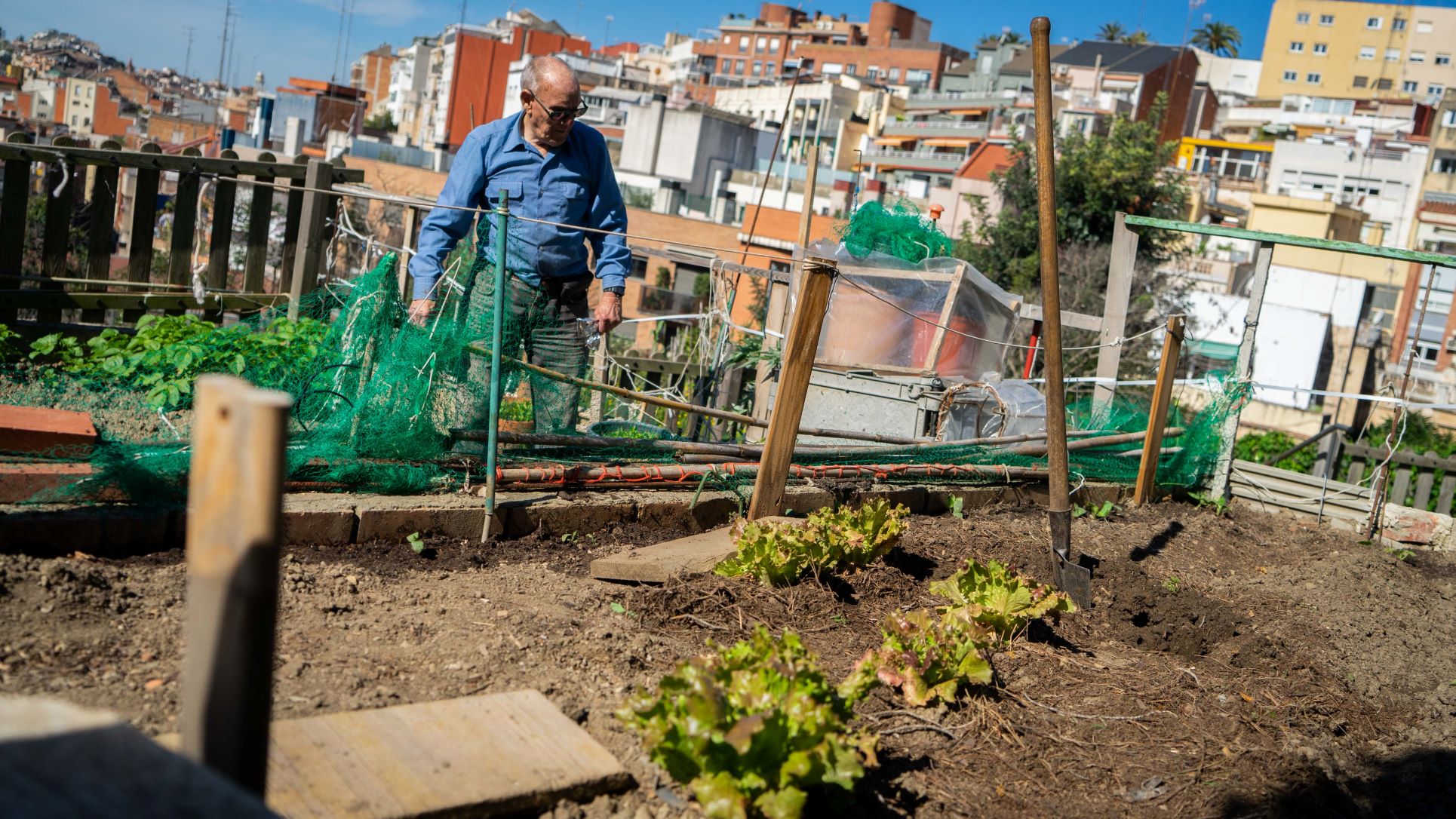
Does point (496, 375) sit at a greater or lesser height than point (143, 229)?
lesser

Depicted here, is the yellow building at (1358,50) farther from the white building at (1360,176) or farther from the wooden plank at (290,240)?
the wooden plank at (290,240)

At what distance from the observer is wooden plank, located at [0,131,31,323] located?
6.34 meters

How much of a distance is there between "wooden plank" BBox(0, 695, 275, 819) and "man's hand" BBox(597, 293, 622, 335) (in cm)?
431

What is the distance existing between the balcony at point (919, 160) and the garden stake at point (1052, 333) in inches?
2070

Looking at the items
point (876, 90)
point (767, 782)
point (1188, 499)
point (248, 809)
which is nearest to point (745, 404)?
point (1188, 499)

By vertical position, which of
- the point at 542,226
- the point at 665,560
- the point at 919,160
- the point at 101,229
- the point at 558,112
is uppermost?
the point at 919,160

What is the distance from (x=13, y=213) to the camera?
642cm

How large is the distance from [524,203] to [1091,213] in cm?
2460

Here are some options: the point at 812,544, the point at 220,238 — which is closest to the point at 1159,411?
the point at 812,544

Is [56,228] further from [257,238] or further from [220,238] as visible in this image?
[257,238]

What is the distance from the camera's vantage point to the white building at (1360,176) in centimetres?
5281

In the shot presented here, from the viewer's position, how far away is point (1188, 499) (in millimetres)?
8469

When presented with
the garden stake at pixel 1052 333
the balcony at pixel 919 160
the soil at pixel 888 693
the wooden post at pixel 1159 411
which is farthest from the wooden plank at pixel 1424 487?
the balcony at pixel 919 160

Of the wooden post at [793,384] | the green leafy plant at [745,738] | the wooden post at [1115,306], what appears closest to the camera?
the green leafy plant at [745,738]
